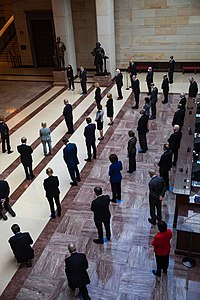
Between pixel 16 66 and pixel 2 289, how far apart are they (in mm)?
18088

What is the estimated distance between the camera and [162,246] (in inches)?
234

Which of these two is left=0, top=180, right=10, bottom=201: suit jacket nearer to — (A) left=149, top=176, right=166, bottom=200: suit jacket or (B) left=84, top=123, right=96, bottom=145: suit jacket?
(B) left=84, top=123, right=96, bottom=145: suit jacket

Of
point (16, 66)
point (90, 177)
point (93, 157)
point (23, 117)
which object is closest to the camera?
point (90, 177)

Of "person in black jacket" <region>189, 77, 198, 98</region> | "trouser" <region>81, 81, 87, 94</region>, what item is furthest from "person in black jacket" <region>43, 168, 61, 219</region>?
"trouser" <region>81, 81, 87, 94</region>

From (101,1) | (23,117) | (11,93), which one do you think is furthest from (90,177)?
(101,1)

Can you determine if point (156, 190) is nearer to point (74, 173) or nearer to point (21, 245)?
point (74, 173)

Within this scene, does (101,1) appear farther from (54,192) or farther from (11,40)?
(54,192)

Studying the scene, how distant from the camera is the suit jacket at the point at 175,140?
9070 millimetres

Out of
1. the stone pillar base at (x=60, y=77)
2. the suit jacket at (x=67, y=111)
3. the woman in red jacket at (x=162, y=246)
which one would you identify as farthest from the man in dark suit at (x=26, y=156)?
the stone pillar base at (x=60, y=77)

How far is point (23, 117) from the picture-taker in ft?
46.6

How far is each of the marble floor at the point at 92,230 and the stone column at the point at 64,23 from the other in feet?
22.1

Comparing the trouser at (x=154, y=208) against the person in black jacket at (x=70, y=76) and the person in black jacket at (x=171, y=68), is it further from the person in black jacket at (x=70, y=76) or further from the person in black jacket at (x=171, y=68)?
the person in black jacket at (x=70, y=76)

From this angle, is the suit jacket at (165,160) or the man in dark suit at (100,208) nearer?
the man in dark suit at (100,208)

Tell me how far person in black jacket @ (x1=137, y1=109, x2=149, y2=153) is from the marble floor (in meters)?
0.27
